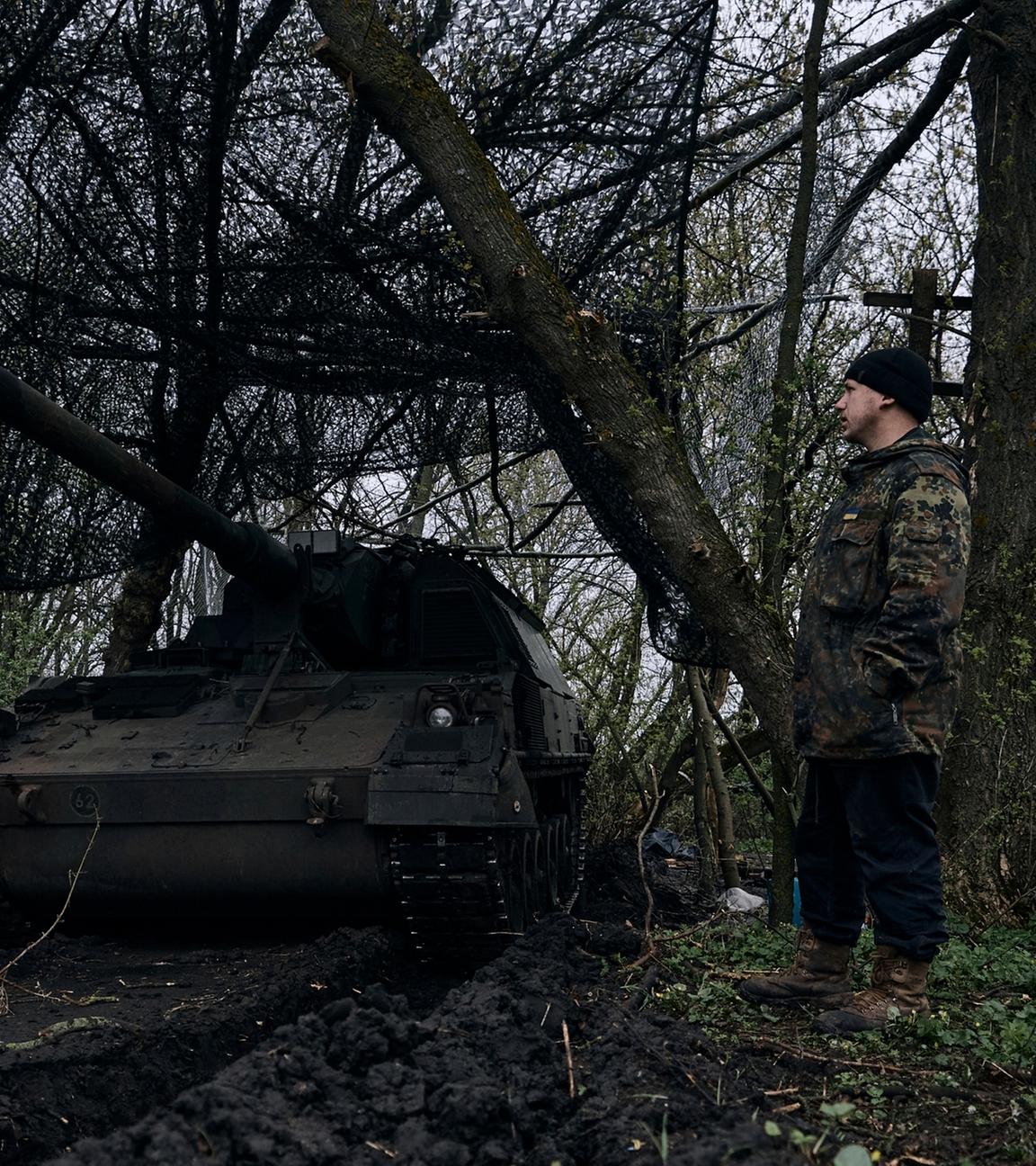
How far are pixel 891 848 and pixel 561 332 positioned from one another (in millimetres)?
3357

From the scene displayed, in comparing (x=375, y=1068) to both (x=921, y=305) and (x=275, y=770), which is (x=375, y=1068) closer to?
(x=275, y=770)

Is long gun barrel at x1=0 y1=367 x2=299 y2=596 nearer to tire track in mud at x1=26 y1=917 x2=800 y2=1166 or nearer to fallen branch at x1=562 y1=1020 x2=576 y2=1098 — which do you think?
tire track in mud at x1=26 y1=917 x2=800 y2=1166

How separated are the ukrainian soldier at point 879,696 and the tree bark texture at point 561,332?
1.69 meters

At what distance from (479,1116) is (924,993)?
6.46ft

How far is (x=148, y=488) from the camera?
6895mm

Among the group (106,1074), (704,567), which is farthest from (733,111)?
(106,1074)

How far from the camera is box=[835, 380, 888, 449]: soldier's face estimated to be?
4543 mm

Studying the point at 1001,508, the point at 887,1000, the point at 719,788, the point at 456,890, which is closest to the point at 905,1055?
the point at 887,1000

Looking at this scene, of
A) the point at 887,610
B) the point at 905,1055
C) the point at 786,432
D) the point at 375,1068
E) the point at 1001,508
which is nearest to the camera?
the point at 375,1068

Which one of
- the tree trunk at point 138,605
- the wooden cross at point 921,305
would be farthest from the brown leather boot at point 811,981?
the tree trunk at point 138,605

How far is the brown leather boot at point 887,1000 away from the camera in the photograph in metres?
4.11

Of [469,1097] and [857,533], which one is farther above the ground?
[857,533]

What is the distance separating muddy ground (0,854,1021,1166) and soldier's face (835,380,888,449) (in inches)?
82.7

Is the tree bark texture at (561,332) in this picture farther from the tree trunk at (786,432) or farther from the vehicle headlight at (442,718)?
the vehicle headlight at (442,718)
